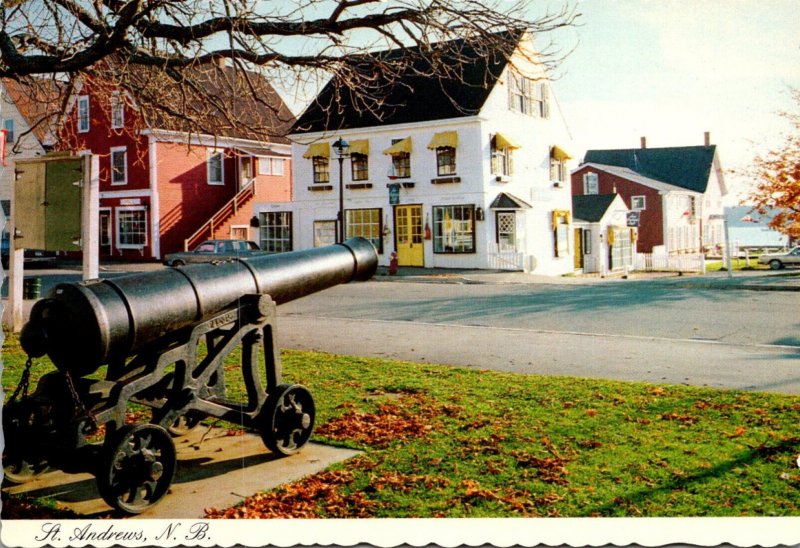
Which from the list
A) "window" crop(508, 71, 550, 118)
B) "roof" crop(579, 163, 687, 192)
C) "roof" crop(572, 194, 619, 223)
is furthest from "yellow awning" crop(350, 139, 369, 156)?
"roof" crop(579, 163, 687, 192)

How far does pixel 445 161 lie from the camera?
26.8 m

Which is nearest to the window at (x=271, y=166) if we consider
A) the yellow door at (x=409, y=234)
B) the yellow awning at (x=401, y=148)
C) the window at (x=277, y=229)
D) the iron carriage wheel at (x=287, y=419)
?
the window at (x=277, y=229)

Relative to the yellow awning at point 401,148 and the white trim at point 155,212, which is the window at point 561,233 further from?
the white trim at point 155,212

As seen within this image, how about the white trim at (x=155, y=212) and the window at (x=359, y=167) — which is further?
the window at (x=359, y=167)

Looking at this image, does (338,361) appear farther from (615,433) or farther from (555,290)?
(555,290)

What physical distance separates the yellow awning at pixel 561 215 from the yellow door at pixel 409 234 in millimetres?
6001

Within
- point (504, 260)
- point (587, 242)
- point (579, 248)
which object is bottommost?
point (504, 260)

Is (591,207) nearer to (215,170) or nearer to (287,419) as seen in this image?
(215,170)

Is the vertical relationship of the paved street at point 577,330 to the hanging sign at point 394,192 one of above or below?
below

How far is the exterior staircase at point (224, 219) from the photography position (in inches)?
938

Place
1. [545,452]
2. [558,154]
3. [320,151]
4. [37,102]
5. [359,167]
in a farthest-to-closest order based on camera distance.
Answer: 1. [558,154]
2. [359,167]
3. [320,151]
4. [37,102]
5. [545,452]

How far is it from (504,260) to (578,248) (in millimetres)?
9037

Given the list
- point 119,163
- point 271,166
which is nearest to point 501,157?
point 271,166

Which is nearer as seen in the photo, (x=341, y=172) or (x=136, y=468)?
(x=136, y=468)
